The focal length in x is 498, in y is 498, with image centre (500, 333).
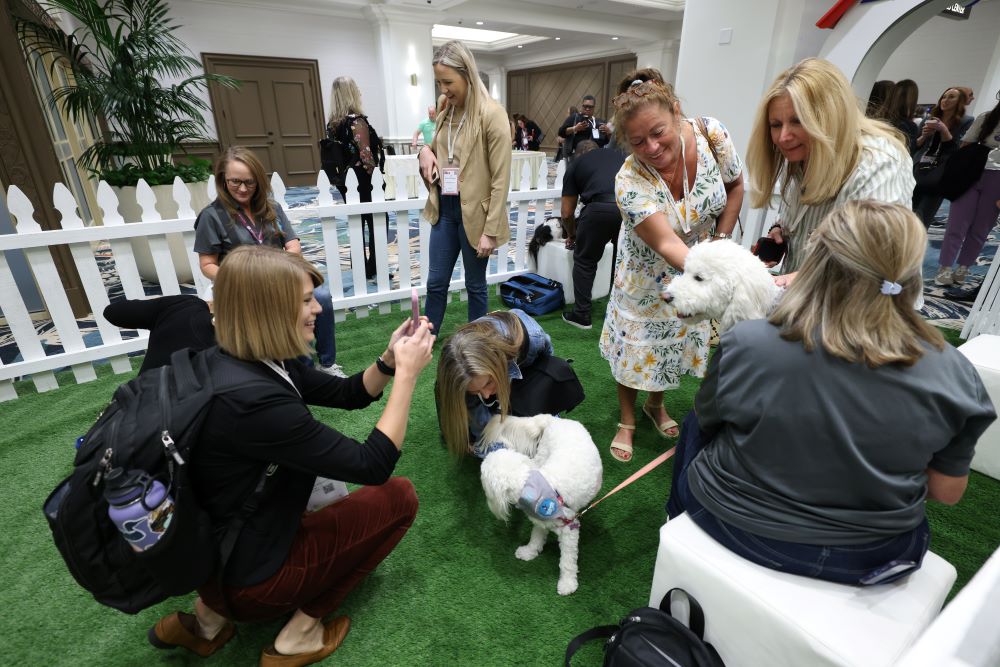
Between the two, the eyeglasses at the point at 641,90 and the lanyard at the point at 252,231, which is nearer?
the eyeglasses at the point at 641,90

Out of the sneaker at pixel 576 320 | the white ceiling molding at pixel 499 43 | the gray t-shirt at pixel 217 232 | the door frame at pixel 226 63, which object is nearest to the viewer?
the gray t-shirt at pixel 217 232

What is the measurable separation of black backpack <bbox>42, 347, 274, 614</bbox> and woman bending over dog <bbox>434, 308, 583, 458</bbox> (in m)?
0.75

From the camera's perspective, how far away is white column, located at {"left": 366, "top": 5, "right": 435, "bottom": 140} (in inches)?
415

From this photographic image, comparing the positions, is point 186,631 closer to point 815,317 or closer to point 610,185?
point 815,317

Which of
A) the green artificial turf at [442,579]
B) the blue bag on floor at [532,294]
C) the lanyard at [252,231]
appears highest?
the lanyard at [252,231]

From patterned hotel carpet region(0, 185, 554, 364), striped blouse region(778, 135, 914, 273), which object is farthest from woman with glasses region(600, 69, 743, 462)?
patterned hotel carpet region(0, 185, 554, 364)

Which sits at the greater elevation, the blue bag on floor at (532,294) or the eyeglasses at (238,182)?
the eyeglasses at (238,182)

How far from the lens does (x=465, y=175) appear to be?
9.60 ft

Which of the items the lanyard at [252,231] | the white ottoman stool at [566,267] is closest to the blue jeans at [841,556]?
the lanyard at [252,231]

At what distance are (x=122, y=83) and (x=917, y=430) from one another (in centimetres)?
627

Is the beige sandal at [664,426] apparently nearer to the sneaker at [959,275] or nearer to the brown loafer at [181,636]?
the brown loafer at [181,636]

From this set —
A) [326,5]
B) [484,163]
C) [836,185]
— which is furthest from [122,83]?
[326,5]

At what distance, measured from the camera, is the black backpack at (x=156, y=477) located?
1076 millimetres

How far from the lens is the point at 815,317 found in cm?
105
